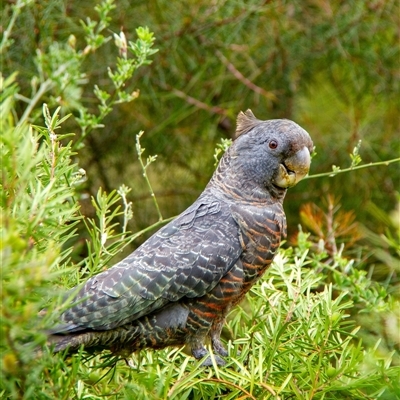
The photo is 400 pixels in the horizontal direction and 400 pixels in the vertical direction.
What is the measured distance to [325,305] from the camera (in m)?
2.22

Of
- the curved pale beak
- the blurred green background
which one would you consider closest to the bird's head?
the curved pale beak

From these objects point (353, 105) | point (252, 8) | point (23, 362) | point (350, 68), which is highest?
point (252, 8)

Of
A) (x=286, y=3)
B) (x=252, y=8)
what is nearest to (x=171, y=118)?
(x=252, y=8)

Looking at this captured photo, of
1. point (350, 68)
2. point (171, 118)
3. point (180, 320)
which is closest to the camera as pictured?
point (180, 320)

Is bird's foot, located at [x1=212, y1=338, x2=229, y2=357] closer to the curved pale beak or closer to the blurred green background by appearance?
the curved pale beak

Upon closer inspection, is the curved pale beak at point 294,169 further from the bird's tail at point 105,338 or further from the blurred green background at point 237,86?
the blurred green background at point 237,86

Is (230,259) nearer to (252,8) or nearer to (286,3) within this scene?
(252,8)

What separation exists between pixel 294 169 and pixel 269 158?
119 mm

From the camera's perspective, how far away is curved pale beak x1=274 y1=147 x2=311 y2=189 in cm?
277

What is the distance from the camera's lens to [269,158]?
2838 millimetres

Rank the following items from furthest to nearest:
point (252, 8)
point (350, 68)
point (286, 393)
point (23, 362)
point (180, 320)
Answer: point (350, 68), point (252, 8), point (180, 320), point (286, 393), point (23, 362)

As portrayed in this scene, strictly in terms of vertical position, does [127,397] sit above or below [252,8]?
below

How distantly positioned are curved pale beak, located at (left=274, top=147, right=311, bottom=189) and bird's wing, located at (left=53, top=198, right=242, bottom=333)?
0.94 ft

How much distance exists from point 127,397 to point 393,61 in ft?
12.5
